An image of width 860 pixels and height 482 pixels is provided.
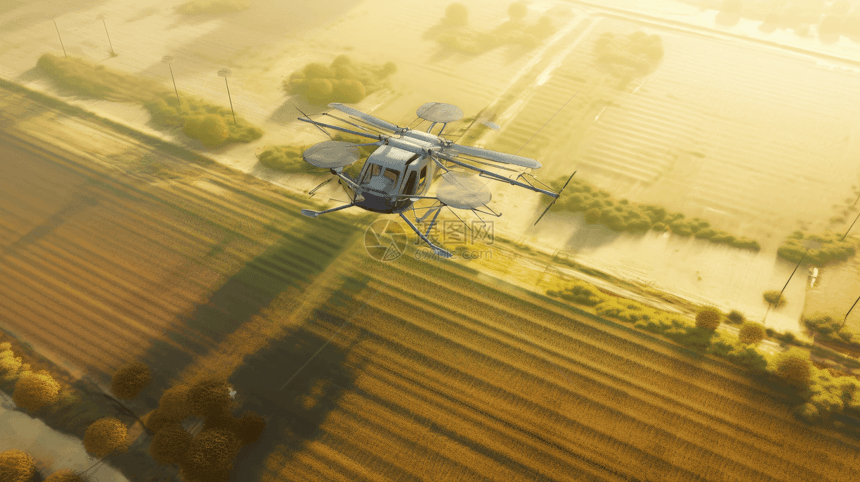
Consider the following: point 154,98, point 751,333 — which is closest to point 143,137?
point 154,98

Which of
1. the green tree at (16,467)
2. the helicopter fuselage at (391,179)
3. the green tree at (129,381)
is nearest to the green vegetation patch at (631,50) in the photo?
the helicopter fuselage at (391,179)

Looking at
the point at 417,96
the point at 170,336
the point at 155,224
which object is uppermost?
the point at 417,96

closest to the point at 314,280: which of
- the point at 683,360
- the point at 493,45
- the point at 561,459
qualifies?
the point at 561,459

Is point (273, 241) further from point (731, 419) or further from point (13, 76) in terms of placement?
point (13, 76)

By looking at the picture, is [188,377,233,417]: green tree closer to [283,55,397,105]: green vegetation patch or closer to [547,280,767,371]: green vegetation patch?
[547,280,767,371]: green vegetation patch

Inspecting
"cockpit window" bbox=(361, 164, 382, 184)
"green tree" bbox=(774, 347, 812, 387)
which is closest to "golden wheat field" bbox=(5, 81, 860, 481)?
"green tree" bbox=(774, 347, 812, 387)

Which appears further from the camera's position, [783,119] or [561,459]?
[783,119]

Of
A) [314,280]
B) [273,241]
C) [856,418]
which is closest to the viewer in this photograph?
[856,418]
